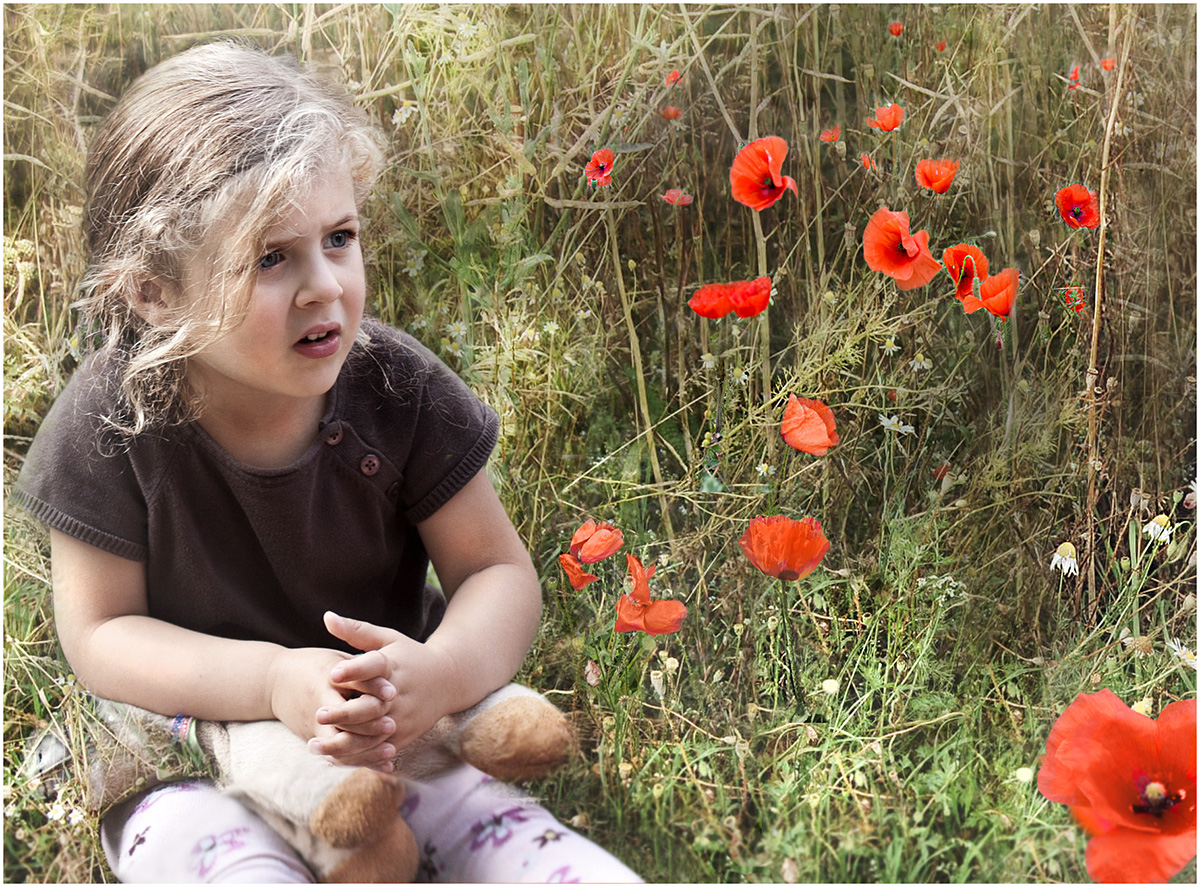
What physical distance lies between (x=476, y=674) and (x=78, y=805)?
0.31m

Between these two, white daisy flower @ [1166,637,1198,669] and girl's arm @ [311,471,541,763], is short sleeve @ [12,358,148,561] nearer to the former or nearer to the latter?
girl's arm @ [311,471,541,763]

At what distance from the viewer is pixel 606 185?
847mm

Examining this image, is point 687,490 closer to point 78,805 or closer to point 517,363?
point 517,363

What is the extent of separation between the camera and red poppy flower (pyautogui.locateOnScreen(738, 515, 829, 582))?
0.86 meters

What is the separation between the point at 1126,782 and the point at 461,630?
490 millimetres

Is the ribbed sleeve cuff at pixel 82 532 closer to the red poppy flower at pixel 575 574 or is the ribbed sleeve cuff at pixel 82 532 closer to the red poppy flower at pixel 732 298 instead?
the red poppy flower at pixel 575 574

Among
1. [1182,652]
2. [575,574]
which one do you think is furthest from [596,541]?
[1182,652]

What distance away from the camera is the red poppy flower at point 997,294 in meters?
0.86

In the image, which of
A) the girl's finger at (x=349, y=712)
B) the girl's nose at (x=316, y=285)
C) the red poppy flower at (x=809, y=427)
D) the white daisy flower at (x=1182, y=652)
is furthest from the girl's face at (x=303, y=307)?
the white daisy flower at (x=1182, y=652)

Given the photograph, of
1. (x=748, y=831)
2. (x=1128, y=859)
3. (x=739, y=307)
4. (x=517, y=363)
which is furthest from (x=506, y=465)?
(x=1128, y=859)

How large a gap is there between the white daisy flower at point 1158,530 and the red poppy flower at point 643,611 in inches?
14.5

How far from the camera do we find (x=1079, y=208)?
2.83ft

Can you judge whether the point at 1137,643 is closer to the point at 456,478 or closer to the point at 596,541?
the point at 596,541

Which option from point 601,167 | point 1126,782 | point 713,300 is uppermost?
point 601,167
